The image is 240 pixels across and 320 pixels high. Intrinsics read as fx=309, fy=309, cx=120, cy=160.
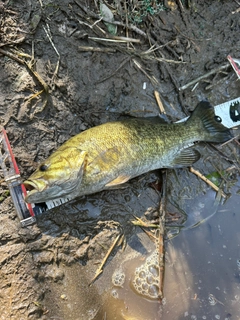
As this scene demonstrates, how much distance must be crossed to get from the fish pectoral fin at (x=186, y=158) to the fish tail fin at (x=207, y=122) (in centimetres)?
22

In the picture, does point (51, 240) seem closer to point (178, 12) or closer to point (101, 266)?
point (101, 266)

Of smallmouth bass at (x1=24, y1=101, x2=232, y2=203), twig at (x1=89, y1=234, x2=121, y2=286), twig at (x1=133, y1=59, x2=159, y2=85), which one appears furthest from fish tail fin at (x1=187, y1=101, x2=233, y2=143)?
twig at (x1=89, y1=234, x2=121, y2=286)

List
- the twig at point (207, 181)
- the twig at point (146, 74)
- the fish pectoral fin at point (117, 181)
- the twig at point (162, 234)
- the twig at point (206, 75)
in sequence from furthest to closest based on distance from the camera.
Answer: the twig at point (206, 75)
the twig at point (207, 181)
the twig at point (146, 74)
the twig at point (162, 234)
the fish pectoral fin at point (117, 181)

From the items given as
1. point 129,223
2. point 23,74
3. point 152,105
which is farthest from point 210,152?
point 23,74

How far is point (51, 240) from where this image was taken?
3580 millimetres

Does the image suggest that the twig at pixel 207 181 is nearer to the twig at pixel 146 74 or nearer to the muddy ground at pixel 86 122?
the muddy ground at pixel 86 122

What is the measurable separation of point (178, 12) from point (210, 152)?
2021mm

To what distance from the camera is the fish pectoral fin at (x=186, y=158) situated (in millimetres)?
3910

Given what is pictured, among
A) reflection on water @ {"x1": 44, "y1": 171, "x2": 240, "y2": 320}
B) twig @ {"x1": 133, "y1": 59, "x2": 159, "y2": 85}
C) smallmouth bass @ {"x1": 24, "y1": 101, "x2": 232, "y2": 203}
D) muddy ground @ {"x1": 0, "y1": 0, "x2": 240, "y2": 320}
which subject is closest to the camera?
smallmouth bass @ {"x1": 24, "y1": 101, "x2": 232, "y2": 203}

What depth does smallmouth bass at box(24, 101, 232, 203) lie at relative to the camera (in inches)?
123

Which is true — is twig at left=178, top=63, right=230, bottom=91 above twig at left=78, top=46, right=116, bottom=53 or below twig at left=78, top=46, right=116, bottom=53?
below

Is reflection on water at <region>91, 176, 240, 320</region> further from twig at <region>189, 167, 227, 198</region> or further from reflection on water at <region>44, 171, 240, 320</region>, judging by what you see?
twig at <region>189, 167, 227, 198</region>

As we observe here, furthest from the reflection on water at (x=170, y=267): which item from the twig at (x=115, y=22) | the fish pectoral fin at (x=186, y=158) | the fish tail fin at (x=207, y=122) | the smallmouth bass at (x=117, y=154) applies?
the twig at (x=115, y=22)

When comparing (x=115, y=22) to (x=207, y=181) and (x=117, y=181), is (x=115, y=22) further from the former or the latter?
(x=207, y=181)
